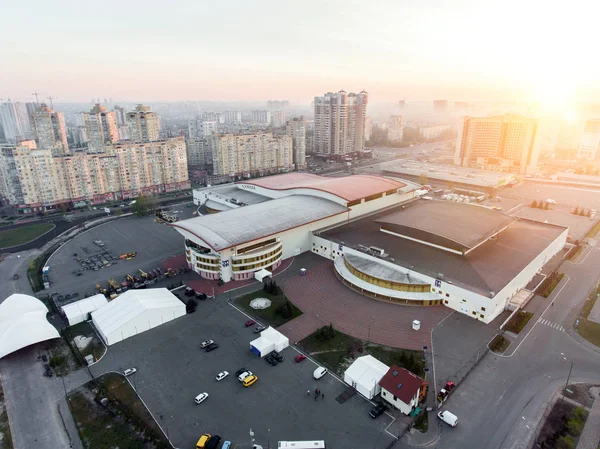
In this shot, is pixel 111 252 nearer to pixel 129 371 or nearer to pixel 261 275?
pixel 261 275

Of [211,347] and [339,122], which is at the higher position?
[339,122]

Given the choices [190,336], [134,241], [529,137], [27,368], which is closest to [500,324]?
[190,336]

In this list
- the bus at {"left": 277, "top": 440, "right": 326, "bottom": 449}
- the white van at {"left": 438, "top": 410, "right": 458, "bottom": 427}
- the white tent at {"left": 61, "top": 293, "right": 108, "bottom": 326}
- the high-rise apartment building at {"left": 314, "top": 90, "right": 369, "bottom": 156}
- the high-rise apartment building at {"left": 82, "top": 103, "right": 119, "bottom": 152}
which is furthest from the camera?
the high-rise apartment building at {"left": 314, "top": 90, "right": 369, "bottom": 156}

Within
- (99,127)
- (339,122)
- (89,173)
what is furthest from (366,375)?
(99,127)

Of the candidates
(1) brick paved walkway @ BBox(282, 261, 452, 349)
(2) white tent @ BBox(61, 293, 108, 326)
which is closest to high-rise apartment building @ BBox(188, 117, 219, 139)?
(2) white tent @ BBox(61, 293, 108, 326)

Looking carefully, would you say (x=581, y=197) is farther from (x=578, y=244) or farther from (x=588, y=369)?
(x=588, y=369)

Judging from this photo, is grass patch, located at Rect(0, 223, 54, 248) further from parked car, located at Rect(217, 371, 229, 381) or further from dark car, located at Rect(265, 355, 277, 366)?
dark car, located at Rect(265, 355, 277, 366)
